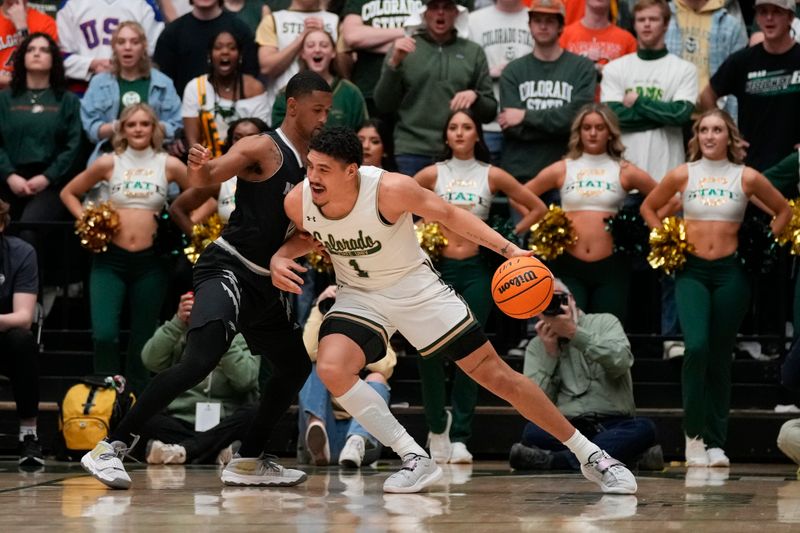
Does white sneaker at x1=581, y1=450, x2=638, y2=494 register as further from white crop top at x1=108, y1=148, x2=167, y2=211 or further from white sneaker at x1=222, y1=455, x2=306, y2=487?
white crop top at x1=108, y1=148, x2=167, y2=211

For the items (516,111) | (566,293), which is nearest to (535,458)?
(566,293)

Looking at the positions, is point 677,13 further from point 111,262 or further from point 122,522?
point 122,522

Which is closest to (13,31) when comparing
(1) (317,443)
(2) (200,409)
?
(2) (200,409)

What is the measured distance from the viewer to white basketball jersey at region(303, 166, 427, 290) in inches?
252

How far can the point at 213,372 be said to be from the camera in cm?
912

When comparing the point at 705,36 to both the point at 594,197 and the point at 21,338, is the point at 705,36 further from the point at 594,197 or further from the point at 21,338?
the point at 21,338

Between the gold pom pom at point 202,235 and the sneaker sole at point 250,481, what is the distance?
9.06 feet

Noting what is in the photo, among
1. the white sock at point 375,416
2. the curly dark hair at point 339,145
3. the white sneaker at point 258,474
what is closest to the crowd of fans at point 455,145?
the white sneaker at point 258,474

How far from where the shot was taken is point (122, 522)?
17.1 feet

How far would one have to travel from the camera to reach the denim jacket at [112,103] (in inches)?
412

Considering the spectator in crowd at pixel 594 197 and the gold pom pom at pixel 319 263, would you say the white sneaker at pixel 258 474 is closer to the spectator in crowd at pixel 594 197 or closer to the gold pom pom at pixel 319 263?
→ the gold pom pom at pixel 319 263

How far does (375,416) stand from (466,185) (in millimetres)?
3250

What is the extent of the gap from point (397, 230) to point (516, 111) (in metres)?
3.88

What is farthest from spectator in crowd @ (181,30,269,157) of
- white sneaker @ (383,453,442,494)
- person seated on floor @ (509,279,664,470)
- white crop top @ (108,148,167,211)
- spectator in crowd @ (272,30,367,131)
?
white sneaker @ (383,453,442,494)
